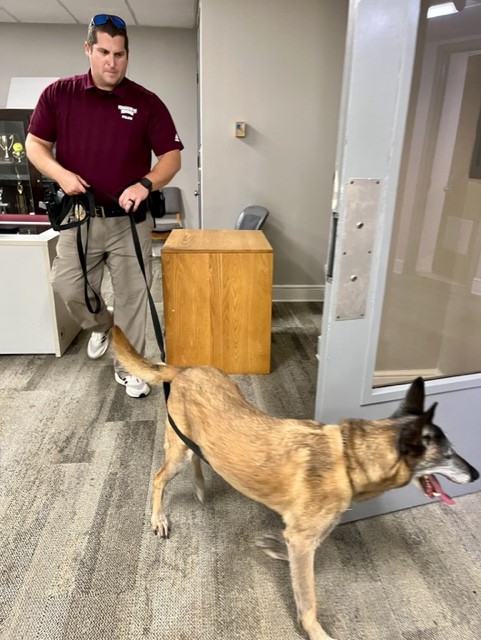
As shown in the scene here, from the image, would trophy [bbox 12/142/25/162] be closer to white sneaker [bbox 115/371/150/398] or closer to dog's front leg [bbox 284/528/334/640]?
white sneaker [bbox 115/371/150/398]

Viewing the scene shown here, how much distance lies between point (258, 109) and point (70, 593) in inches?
150

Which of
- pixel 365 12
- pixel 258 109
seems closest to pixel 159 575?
pixel 365 12

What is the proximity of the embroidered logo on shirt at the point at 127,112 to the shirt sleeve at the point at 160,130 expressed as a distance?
0.31 ft

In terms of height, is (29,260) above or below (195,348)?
above

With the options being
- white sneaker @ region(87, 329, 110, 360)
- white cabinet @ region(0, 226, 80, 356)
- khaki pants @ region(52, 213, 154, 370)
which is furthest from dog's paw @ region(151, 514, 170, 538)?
white cabinet @ region(0, 226, 80, 356)

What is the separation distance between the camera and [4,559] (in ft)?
5.04

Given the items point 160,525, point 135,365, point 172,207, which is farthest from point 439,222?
point 172,207

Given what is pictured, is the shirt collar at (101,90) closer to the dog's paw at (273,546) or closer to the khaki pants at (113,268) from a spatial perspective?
the khaki pants at (113,268)

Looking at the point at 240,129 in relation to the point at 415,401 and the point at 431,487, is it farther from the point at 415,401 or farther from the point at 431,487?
the point at 431,487

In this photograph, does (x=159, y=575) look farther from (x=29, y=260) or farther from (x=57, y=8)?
(x=57, y=8)

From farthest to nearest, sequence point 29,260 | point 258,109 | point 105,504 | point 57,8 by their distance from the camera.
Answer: point 57,8 < point 258,109 < point 29,260 < point 105,504

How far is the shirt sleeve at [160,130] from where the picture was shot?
7.49 feet

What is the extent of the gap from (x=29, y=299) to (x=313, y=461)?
2.34 meters

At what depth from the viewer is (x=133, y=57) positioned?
571cm
